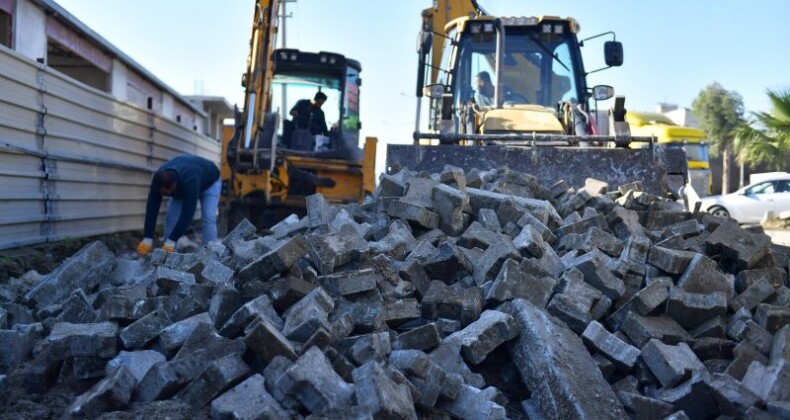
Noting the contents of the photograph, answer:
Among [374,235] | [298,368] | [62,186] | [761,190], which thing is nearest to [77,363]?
[298,368]

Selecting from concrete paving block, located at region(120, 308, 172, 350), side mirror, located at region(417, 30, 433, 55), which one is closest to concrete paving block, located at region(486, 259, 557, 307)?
concrete paving block, located at region(120, 308, 172, 350)

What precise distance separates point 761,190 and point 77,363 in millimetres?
20238

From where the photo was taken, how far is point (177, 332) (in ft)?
13.2

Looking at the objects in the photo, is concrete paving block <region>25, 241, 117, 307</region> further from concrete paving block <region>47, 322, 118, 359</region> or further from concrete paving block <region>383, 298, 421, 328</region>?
concrete paving block <region>383, 298, 421, 328</region>

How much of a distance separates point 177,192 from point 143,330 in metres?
4.70

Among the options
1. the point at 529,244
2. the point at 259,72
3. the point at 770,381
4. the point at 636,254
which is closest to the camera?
the point at 770,381

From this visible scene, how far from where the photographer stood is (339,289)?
433cm

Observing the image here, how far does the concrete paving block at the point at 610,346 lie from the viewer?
4.17 meters

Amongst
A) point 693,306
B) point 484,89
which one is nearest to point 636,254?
point 693,306

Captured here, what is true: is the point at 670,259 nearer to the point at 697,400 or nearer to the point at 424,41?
the point at 697,400

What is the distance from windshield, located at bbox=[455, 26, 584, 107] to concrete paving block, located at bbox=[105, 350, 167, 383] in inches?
253

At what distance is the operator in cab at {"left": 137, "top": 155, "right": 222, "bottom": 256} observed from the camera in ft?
27.7

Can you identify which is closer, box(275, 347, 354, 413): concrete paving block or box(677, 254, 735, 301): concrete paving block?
box(275, 347, 354, 413): concrete paving block

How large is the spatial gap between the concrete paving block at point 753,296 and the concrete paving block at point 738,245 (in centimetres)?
43
